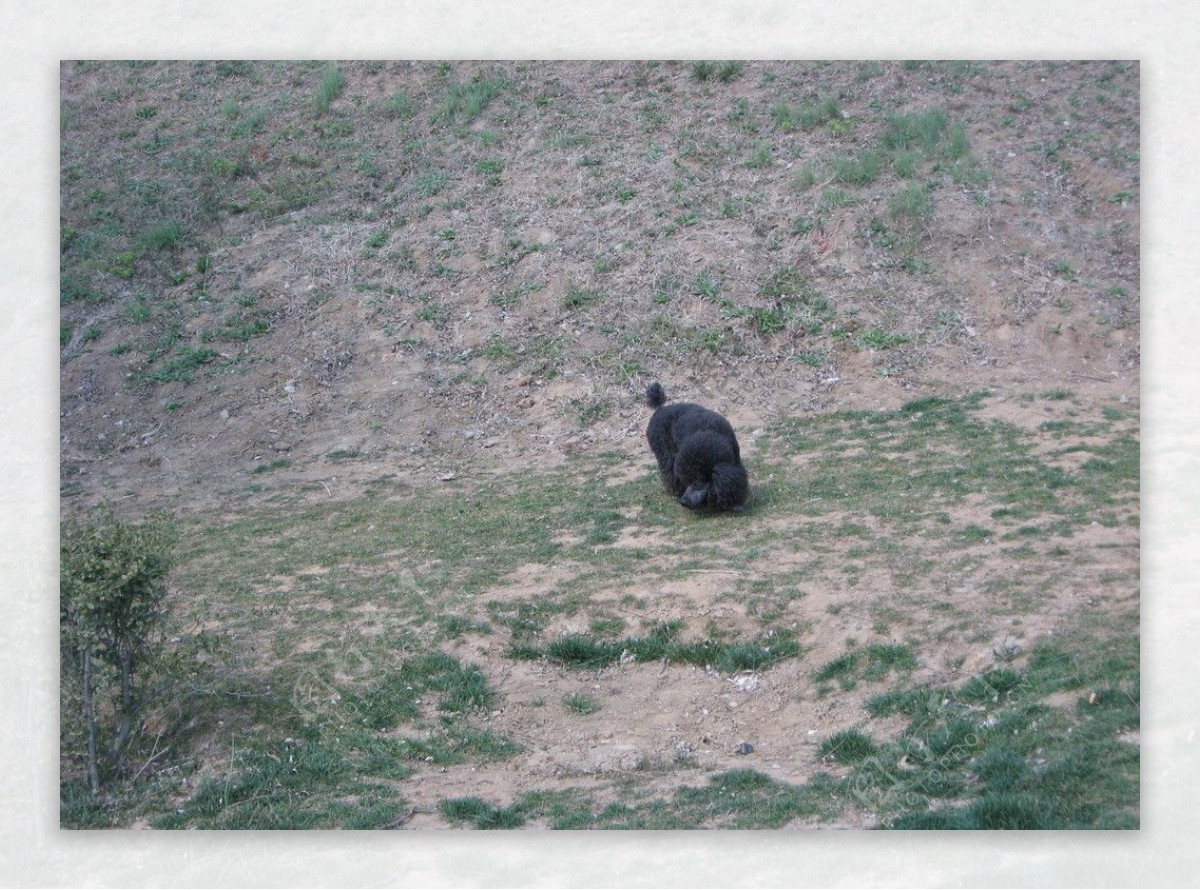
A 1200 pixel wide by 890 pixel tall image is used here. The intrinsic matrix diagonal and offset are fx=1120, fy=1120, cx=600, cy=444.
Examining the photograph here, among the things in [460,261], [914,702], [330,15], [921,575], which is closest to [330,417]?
[460,261]

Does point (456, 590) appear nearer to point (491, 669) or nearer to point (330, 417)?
point (491, 669)

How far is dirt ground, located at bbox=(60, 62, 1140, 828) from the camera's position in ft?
38.6

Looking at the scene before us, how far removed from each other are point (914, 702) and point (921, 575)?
1.39 meters

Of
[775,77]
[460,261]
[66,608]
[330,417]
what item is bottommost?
[66,608]

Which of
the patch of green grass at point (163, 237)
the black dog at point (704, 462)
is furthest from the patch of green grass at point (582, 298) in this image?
the patch of green grass at point (163, 237)

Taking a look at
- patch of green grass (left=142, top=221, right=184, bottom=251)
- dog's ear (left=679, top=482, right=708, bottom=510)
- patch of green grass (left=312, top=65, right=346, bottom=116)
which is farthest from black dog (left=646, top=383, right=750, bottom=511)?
patch of green grass (left=312, top=65, right=346, bottom=116)

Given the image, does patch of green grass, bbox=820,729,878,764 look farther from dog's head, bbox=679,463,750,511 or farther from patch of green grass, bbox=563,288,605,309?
patch of green grass, bbox=563,288,605,309

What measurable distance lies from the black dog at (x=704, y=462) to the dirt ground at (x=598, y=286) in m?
1.55

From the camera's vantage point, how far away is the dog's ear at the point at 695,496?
8711 millimetres

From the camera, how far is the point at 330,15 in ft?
24.3

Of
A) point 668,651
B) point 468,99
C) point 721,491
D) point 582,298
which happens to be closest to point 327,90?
point 468,99

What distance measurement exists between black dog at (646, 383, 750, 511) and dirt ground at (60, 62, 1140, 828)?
1553 millimetres

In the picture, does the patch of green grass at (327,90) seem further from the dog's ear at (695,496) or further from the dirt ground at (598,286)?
the dog's ear at (695,496)

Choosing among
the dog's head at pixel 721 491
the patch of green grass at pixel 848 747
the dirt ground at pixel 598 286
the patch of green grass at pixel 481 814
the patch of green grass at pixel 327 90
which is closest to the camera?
the patch of green grass at pixel 481 814
